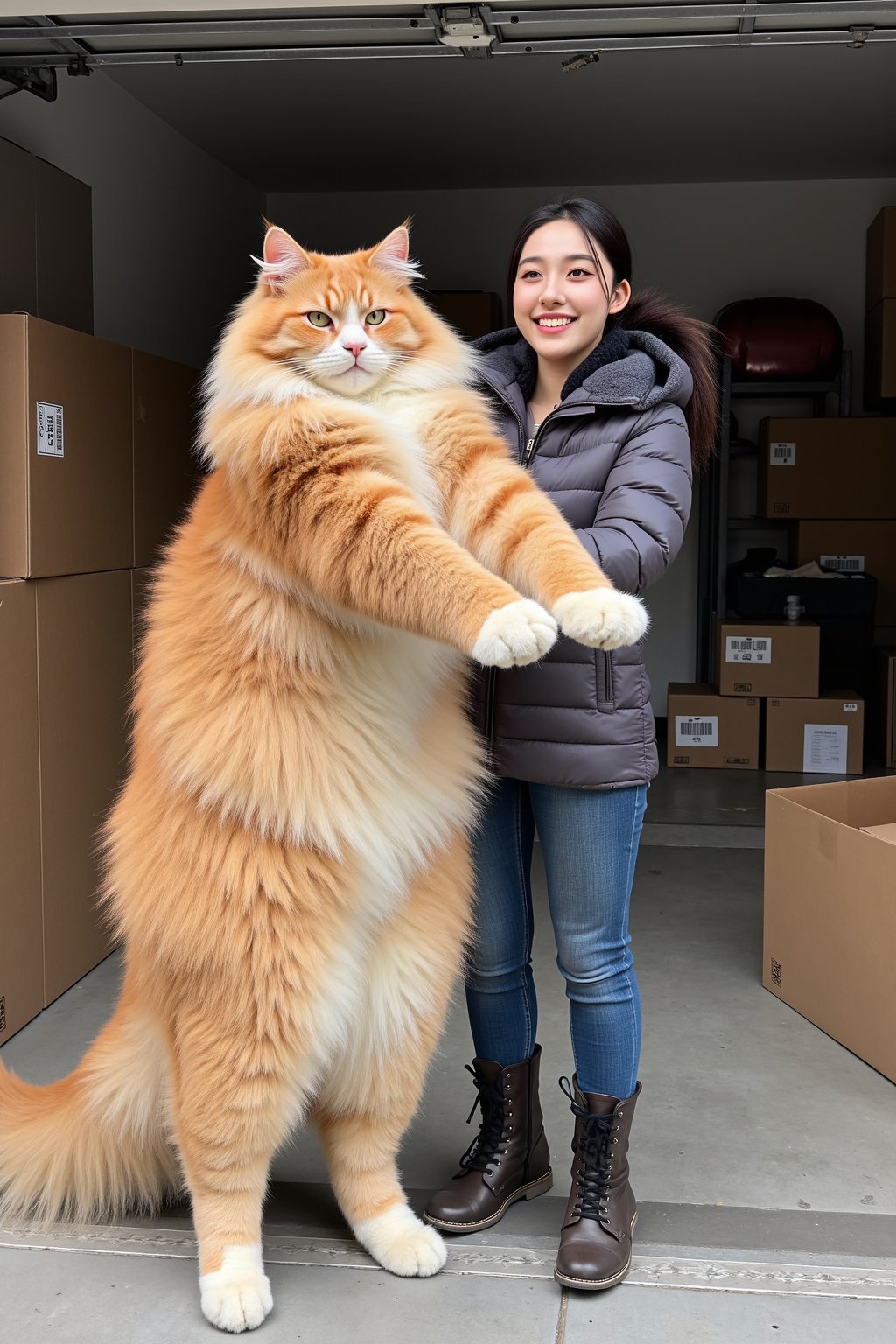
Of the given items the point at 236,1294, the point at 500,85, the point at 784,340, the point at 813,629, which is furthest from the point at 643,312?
the point at 784,340

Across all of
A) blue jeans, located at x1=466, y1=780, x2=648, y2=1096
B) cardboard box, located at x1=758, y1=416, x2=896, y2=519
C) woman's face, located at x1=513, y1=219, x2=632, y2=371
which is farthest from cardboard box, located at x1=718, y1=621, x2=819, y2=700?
woman's face, located at x1=513, y1=219, x2=632, y2=371

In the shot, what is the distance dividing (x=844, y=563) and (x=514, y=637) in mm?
4945

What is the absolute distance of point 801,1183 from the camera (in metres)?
2.06

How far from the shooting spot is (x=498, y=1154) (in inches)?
76.0

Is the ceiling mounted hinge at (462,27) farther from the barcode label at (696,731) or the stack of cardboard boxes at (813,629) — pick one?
the barcode label at (696,731)

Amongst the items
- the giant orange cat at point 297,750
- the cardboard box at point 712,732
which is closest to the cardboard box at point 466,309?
the cardboard box at point 712,732

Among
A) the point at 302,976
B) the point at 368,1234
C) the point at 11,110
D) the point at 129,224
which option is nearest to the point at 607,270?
the point at 302,976

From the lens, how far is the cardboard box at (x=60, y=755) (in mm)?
2609

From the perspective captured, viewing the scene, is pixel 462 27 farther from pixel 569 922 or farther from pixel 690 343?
pixel 569 922

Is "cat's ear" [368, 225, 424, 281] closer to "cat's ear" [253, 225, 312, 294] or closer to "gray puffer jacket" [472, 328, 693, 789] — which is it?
"cat's ear" [253, 225, 312, 294]

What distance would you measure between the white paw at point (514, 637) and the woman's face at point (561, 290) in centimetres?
65

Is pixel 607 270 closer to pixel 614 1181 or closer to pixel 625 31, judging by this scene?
pixel 625 31

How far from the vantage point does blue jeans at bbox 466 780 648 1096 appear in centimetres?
174

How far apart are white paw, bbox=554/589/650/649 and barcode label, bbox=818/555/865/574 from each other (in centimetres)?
474
